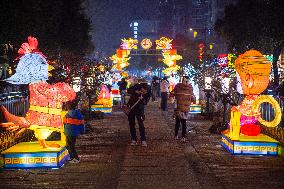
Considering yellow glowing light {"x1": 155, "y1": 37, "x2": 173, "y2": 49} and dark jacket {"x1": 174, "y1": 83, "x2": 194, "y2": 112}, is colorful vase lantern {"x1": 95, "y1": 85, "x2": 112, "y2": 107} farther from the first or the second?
yellow glowing light {"x1": 155, "y1": 37, "x2": 173, "y2": 49}

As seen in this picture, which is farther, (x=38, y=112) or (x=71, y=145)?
(x=71, y=145)

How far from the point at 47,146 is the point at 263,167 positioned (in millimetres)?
4446

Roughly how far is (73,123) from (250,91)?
441 centimetres

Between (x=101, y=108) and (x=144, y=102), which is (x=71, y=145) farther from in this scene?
(x=101, y=108)

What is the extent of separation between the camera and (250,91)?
41.1 ft

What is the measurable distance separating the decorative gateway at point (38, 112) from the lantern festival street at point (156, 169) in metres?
0.27

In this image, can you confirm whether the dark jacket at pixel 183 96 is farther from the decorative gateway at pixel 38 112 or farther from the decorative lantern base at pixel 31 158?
the decorative lantern base at pixel 31 158

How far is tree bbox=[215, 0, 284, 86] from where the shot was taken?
28.4 metres

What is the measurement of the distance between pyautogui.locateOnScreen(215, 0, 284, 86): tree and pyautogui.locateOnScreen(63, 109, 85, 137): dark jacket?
1833 centimetres

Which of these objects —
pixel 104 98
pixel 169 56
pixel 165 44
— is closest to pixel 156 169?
pixel 104 98

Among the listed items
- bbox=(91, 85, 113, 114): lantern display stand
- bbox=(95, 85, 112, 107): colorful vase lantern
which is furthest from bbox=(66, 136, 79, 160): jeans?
bbox=(95, 85, 112, 107): colorful vase lantern

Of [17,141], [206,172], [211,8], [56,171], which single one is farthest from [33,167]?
[211,8]

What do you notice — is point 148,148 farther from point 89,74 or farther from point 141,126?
point 89,74

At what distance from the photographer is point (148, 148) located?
13211 mm
